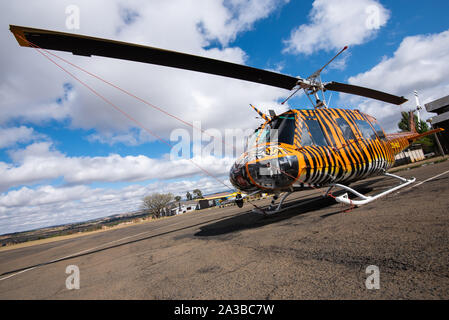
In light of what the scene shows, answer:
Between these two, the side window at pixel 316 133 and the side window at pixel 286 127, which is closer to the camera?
the side window at pixel 286 127

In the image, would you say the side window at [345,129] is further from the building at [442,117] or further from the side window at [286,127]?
the building at [442,117]

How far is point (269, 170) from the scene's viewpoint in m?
4.76

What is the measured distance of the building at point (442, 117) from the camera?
24516mm

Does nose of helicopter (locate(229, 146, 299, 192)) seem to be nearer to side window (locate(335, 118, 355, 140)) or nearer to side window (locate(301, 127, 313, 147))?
side window (locate(301, 127, 313, 147))

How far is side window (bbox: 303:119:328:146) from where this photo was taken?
18.8ft

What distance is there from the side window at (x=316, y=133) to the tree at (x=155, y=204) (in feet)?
220

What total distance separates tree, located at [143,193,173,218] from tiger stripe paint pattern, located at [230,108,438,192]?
6673 cm

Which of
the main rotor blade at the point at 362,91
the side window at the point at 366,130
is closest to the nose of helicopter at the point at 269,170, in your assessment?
the side window at the point at 366,130

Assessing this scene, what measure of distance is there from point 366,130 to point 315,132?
261 cm

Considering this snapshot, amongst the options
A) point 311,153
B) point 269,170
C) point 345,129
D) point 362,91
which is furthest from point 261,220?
point 362,91

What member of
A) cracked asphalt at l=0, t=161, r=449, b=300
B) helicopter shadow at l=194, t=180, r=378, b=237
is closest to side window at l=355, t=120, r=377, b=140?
helicopter shadow at l=194, t=180, r=378, b=237

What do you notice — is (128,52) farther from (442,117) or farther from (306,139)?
(442,117)

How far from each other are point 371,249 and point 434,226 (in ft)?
3.33

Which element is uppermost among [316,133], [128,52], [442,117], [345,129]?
[442,117]
